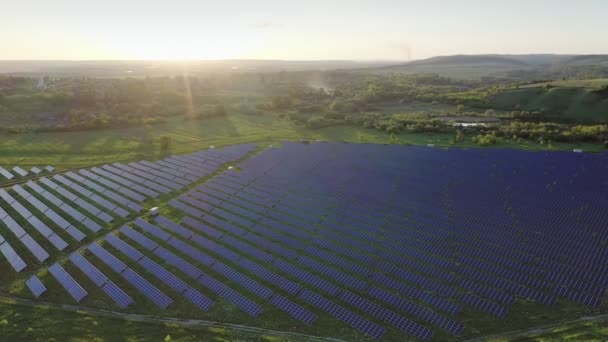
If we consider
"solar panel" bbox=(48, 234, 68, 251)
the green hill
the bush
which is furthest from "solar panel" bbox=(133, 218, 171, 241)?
the green hill


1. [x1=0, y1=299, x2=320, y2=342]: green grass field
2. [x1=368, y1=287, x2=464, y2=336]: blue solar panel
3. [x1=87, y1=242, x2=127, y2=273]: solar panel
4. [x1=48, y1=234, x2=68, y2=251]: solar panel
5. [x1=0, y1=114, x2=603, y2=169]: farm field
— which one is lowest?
[x1=0, y1=299, x2=320, y2=342]: green grass field

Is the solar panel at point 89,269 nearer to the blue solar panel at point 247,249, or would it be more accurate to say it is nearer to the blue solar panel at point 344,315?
the blue solar panel at point 247,249

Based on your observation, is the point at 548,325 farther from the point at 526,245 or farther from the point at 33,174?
the point at 33,174

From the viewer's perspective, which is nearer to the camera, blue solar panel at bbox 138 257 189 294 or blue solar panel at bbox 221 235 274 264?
blue solar panel at bbox 138 257 189 294

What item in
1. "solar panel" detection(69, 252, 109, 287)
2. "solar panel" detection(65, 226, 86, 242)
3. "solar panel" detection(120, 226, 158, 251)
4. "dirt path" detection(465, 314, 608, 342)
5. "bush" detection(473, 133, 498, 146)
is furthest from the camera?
"bush" detection(473, 133, 498, 146)

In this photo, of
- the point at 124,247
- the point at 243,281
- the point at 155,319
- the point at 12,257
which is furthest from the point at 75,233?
the point at 243,281

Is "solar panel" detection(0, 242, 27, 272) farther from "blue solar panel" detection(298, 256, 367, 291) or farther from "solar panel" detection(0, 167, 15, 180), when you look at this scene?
A: "blue solar panel" detection(298, 256, 367, 291)

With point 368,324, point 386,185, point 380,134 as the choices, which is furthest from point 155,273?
point 380,134
